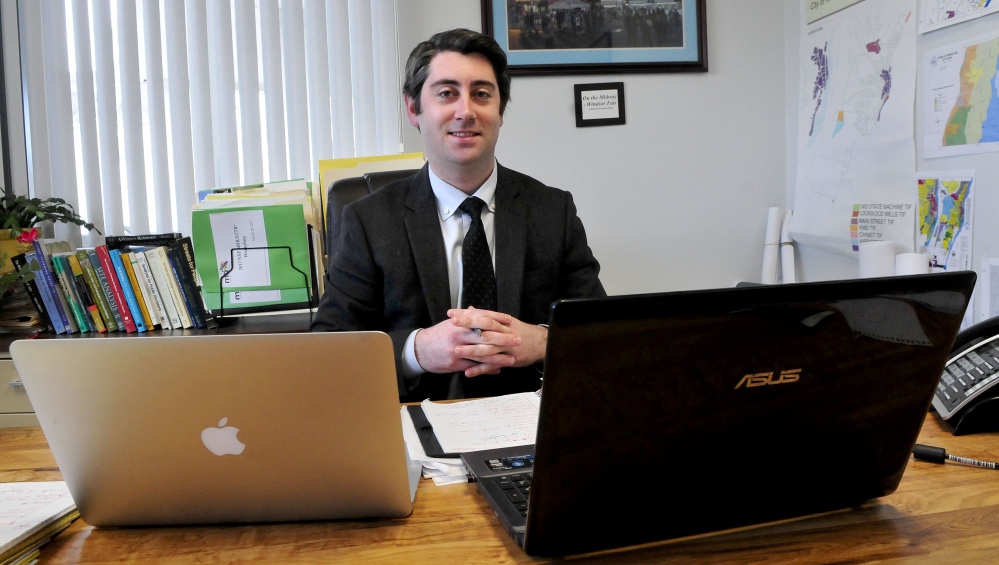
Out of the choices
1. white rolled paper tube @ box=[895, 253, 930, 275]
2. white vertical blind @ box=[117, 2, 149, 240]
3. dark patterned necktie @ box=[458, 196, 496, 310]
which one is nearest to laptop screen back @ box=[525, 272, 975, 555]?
dark patterned necktie @ box=[458, 196, 496, 310]

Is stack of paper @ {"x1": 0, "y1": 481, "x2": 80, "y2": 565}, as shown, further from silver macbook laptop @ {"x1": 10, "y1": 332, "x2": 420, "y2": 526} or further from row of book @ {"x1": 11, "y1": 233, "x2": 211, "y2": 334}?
row of book @ {"x1": 11, "y1": 233, "x2": 211, "y2": 334}

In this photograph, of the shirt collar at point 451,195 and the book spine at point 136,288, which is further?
the book spine at point 136,288

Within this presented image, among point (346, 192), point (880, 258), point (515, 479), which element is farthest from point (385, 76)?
point (515, 479)

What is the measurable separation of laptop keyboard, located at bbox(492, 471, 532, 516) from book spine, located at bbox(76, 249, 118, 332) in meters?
1.82

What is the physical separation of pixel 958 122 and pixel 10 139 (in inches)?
114

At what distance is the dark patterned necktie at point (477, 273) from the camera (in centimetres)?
164

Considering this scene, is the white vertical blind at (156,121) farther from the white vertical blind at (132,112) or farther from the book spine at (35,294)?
the book spine at (35,294)

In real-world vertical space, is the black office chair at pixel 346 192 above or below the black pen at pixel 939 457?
above

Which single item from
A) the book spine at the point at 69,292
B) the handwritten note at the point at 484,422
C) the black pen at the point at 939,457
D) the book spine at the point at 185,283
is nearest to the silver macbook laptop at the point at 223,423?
the handwritten note at the point at 484,422

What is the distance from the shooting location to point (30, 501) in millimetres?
837

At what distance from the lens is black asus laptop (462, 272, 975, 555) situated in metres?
0.60

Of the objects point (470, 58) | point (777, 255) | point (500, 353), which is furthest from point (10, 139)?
point (777, 255)

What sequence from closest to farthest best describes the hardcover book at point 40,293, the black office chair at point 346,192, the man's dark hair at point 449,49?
the man's dark hair at point 449,49
the black office chair at point 346,192
the hardcover book at point 40,293

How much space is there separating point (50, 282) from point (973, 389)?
2.34 metres
